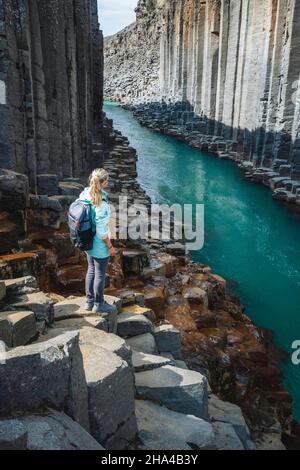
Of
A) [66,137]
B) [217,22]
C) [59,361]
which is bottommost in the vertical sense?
[59,361]

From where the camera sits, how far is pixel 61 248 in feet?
22.3

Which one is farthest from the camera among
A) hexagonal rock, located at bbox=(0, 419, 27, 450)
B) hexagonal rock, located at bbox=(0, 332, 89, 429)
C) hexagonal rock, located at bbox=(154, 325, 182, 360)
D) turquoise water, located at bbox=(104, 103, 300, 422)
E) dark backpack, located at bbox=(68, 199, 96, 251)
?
turquoise water, located at bbox=(104, 103, 300, 422)

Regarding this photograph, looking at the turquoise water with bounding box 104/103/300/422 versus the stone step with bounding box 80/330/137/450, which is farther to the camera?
the turquoise water with bounding box 104/103/300/422

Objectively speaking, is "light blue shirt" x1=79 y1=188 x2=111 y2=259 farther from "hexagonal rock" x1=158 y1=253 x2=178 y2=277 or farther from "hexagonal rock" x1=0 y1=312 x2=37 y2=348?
"hexagonal rock" x1=158 y1=253 x2=178 y2=277

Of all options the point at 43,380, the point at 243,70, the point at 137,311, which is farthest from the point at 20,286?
the point at 243,70

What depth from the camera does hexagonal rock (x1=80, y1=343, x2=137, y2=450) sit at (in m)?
3.06

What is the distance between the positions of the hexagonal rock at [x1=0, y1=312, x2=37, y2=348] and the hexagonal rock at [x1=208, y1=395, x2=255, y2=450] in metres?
1.89

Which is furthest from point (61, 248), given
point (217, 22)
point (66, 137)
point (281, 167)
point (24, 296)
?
point (217, 22)

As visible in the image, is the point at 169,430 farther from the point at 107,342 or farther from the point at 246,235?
the point at 246,235

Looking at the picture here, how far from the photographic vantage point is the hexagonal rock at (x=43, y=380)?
2.64m

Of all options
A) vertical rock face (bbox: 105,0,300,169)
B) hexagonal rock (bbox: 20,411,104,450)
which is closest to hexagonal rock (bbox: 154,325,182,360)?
hexagonal rock (bbox: 20,411,104,450)

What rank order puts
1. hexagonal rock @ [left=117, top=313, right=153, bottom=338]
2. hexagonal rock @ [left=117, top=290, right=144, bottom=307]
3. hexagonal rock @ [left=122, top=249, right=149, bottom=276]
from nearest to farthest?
hexagonal rock @ [left=117, top=313, right=153, bottom=338] < hexagonal rock @ [left=117, top=290, right=144, bottom=307] < hexagonal rock @ [left=122, top=249, right=149, bottom=276]

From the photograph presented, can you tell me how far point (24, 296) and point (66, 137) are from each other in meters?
7.95
